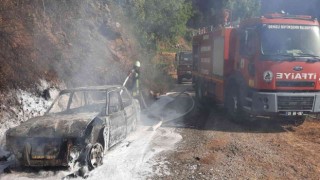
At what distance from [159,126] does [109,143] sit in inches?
127

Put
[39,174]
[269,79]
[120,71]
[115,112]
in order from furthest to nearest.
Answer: [120,71] → [269,79] → [115,112] → [39,174]

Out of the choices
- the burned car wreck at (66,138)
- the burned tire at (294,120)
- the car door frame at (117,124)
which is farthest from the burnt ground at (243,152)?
the burned car wreck at (66,138)

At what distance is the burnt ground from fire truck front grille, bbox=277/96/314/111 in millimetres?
666

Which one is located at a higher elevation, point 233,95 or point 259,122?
point 233,95

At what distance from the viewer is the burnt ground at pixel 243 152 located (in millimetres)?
5887

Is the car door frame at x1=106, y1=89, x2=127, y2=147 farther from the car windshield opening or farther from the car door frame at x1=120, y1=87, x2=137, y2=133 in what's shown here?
the car windshield opening

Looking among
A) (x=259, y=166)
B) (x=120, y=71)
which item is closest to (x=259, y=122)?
(x=259, y=166)

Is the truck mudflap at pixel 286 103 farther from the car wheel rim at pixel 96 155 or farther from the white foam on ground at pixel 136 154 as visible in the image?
the car wheel rim at pixel 96 155

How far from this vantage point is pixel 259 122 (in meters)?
10.3

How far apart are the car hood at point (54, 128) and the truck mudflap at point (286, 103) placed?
4621 millimetres

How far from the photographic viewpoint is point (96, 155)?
20.2 feet

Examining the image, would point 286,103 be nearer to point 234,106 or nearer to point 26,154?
point 234,106

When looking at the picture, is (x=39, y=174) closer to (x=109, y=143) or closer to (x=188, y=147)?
(x=109, y=143)

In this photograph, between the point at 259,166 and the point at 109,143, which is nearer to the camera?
the point at 259,166
